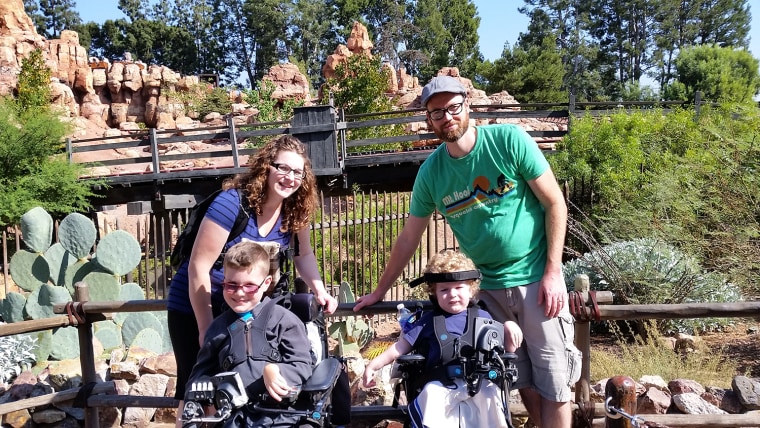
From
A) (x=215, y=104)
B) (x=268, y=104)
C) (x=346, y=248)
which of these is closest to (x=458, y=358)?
(x=346, y=248)

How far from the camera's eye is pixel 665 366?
4.64 meters

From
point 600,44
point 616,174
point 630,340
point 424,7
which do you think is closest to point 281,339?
point 630,340

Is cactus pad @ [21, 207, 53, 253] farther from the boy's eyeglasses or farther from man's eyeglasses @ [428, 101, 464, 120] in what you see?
man's eyeglasses @ [428, 101, 464, 120]

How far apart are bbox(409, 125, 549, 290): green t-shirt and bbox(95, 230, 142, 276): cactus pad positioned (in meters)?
3.63

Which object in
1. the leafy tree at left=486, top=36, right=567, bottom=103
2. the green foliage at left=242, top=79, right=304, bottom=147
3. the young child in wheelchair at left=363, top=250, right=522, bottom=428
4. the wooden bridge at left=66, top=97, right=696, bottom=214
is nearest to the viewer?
the young child in wheelchair at left=363, top=250, right=522, bottom=428

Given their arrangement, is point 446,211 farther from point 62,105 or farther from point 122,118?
point 122,118

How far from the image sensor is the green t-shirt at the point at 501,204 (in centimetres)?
223

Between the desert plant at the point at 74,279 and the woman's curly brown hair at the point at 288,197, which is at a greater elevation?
the woman's curly brown hair at the point at 288,197

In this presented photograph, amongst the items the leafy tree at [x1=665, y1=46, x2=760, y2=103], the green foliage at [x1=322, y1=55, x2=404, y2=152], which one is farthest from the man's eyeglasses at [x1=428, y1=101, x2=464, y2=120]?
the leafy tree at [x1=665, y1=46, x2=760, y2=103]

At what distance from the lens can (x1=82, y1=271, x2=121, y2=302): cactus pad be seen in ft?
16.2

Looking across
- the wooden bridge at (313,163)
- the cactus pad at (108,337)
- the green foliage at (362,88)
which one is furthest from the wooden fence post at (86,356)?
the green foliage at (362,88)

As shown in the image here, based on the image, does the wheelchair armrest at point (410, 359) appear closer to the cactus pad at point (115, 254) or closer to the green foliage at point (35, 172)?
the cactus pad at point (115, 254)

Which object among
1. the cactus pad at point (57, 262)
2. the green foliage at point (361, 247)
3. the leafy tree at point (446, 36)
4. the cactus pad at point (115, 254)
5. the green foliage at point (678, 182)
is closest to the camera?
the cactus pad at point (115, 254)

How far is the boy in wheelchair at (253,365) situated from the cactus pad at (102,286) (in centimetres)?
320
